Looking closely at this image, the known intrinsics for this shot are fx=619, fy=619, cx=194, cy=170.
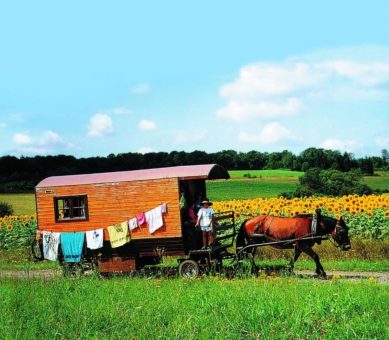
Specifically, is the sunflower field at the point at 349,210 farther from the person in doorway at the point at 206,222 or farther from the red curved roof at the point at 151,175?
the person in doorway at the point at 206,222

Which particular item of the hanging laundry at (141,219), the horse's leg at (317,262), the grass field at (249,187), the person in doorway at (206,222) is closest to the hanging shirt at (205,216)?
the person in doorway at (206,222)

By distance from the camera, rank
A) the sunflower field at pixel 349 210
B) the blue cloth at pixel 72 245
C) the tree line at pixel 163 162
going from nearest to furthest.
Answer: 1. the blue cloth at pixel 72 245
2. the sunflower field at pixel 349 210
3. the tree line at pixel 163 162

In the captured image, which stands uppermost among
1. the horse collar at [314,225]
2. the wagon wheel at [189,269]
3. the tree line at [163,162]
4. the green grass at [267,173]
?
the tree line at [163,162]

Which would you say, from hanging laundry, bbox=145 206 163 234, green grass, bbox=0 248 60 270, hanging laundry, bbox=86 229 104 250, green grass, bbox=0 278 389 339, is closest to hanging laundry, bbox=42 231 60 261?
hanging laundry, bbox=86 229 104 250

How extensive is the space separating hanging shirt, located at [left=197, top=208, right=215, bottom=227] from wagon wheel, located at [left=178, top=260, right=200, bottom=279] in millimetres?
1033

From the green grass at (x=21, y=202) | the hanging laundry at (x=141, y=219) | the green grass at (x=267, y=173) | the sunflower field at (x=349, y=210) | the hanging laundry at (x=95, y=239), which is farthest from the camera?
the green grass at (x=267, y=173)

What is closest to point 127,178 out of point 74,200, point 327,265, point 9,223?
point 74,200

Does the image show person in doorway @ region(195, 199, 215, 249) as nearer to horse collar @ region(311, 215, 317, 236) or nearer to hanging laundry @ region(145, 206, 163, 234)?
hanging laundry @ region(145, 206, 163, 234)

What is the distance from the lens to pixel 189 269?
15609 mm

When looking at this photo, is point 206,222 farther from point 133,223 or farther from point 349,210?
point 349,210

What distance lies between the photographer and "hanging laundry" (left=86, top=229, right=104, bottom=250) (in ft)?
54.7

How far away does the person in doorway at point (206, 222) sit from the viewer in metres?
15.2

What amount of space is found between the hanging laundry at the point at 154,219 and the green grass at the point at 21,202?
2752 centimetres

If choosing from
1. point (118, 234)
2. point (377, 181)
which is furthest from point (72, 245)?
point (377, 181)
